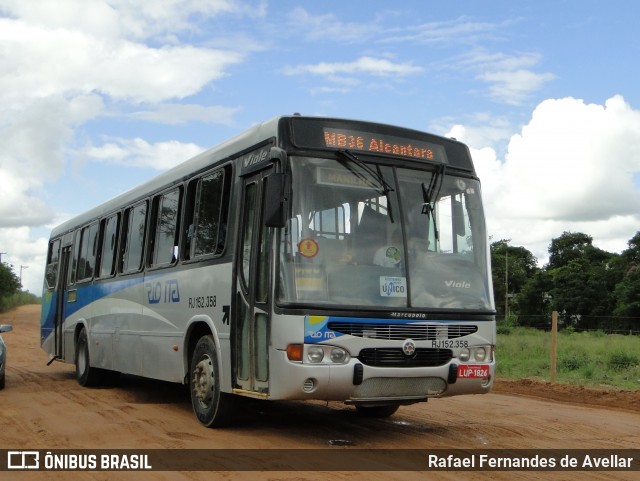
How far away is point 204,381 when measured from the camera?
923 cm

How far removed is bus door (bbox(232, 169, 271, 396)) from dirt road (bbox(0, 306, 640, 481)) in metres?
0.75

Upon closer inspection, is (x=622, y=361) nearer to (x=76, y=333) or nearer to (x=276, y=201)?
(x=76, y=333)

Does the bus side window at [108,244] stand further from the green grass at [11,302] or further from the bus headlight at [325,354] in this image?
the green grass at [11,302]

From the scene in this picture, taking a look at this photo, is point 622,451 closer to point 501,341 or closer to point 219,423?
point 219,423

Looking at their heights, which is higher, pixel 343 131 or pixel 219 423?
pixel 343 131

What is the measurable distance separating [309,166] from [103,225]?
759 centimetres

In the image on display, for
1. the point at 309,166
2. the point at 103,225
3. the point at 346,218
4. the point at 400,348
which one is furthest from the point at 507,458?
the point at 103,225

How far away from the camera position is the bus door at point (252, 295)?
8.00 m

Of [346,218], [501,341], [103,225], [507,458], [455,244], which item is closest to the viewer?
[507,458]

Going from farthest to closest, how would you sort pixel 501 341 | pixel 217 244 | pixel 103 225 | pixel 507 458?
pixel 501 341, pixel 103 225, pixel 217 244, pixel 507 458

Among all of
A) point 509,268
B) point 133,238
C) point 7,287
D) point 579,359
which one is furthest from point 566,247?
point 133,238

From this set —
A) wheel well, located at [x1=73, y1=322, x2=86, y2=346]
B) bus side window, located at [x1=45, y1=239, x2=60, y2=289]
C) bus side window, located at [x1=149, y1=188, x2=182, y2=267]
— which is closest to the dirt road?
wheel well, located at [x1=73, y1=322, x2=86, y2=346]

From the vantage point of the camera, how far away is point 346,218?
8.02 meters

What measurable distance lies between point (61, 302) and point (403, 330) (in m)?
11.1
